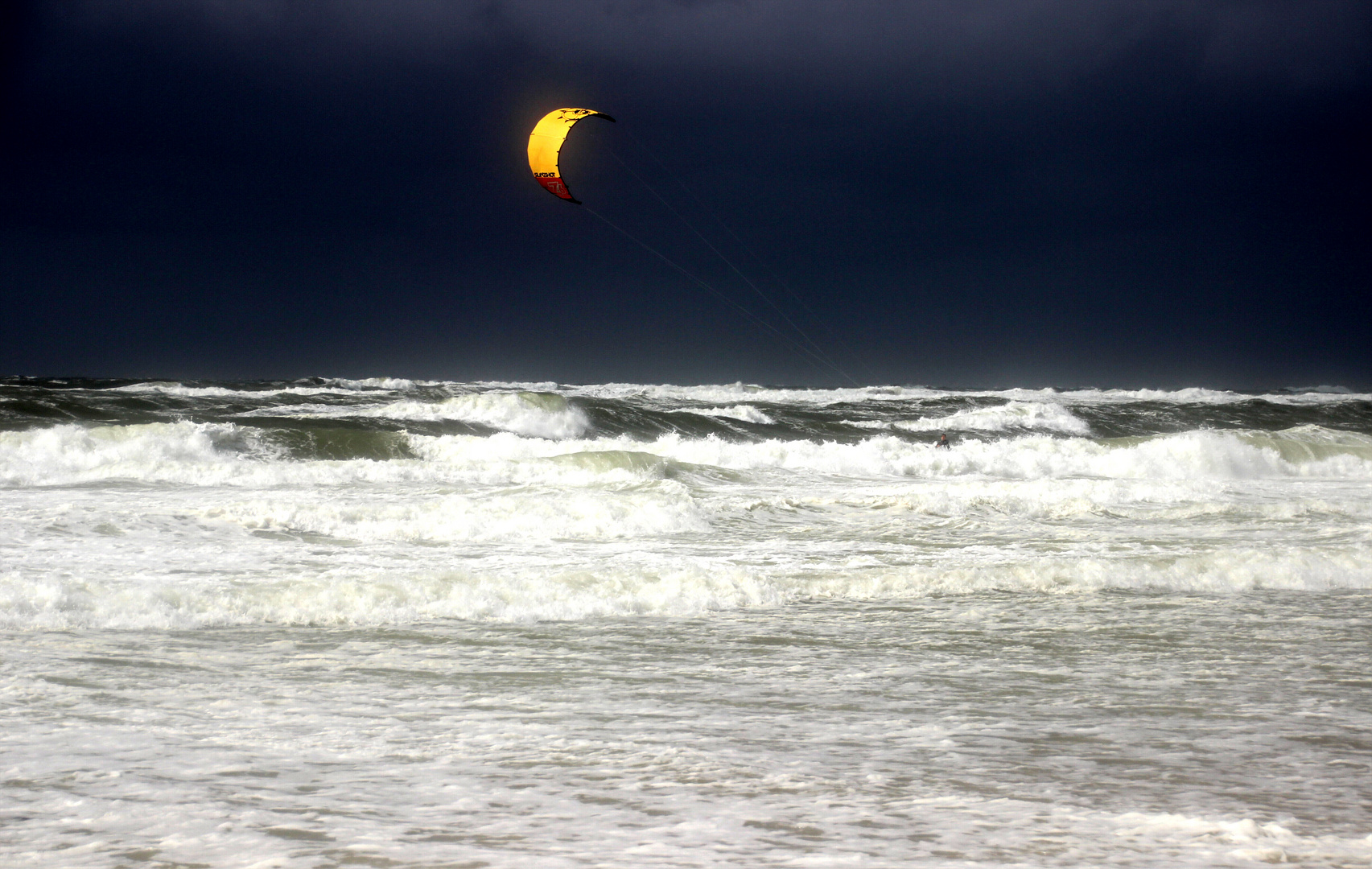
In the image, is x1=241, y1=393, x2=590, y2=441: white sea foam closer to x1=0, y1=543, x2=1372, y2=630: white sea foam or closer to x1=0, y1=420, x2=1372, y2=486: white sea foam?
x1=0, y1=420, x2=1372, y2=486: white sea foam

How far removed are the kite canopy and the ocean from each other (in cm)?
477

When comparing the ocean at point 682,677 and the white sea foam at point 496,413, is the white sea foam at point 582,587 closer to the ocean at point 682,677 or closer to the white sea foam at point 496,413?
the ocean at point 682,677

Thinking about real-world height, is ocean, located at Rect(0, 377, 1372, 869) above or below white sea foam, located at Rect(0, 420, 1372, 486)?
below

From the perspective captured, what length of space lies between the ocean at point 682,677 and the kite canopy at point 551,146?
477 cm

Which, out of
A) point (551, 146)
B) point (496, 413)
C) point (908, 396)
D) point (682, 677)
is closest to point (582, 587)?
point (682, 677)

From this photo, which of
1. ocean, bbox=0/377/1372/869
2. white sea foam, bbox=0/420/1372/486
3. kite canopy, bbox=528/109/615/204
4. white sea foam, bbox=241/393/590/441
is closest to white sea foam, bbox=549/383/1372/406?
white sea foam, bbox=241/393/590/441

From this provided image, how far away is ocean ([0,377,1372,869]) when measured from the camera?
2.76 m

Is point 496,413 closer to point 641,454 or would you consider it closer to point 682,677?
point 641,454

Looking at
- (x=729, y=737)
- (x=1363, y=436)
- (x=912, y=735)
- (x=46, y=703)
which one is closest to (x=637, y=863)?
(x=729, y=737)

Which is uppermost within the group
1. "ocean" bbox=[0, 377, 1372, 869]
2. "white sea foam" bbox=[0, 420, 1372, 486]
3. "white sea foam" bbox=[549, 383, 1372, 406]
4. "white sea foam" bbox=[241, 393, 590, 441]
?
"white sea foam" bbox=[549, 383, 1372, 406]

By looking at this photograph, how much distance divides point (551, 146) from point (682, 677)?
455 inches

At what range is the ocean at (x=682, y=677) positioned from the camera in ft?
9.04

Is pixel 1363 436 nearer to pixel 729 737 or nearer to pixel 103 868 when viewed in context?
pixel 729 737

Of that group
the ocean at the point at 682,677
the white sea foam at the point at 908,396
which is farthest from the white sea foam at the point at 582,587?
the white sea foam at the point at 908,396
